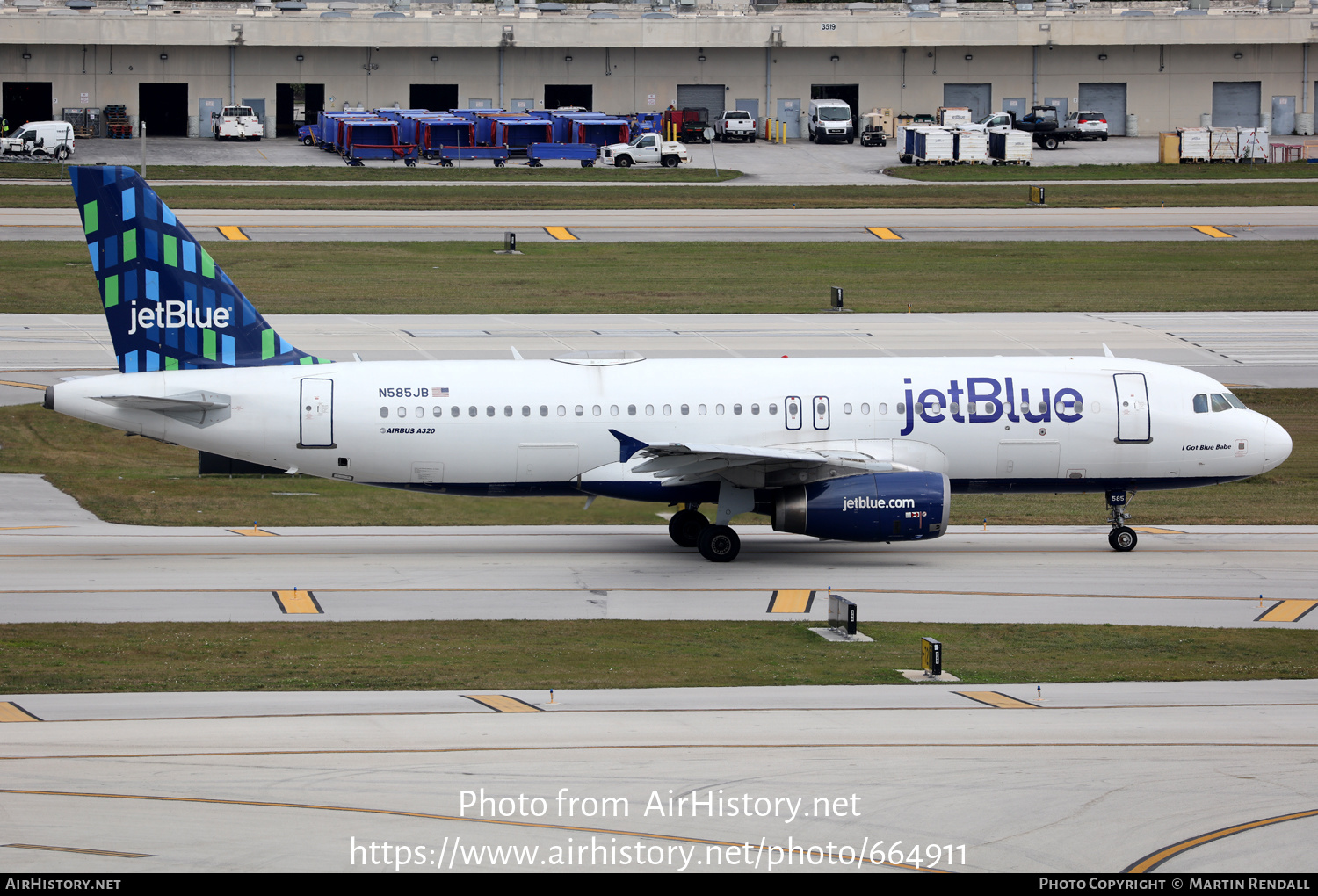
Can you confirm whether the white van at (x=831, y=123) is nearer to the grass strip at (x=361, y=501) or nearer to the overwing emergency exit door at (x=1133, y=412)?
the grass strip at (x=361, y=501)

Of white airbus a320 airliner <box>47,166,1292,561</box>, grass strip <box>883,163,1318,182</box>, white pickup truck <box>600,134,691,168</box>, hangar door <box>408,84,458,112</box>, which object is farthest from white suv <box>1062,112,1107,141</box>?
white airbus a320 airliner <box>47,166,1292,561</box>

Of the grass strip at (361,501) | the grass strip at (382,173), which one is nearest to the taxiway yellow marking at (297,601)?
the grass strip at (361,501)

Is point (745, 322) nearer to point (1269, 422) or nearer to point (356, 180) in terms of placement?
point (1269, 422)

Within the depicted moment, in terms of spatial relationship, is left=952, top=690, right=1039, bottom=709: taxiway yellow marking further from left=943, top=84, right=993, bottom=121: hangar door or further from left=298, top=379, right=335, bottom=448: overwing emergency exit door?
left=943, top=84, right=993, bottom=121: hangar door

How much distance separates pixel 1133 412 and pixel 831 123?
86.5m

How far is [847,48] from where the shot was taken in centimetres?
12312

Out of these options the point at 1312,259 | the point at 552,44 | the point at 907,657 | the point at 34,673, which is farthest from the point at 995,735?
the point at 552,44

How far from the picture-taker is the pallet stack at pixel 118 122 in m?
114

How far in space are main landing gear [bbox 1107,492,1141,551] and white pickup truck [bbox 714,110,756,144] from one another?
288 ft

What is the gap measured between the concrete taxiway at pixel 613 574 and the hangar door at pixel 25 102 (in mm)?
89534

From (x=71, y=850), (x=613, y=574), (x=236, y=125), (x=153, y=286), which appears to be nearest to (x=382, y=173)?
(x=236, y=125)

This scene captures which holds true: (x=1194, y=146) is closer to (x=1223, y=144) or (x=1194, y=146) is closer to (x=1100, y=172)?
(x=1223, y=144)

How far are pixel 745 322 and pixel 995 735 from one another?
1614 inches

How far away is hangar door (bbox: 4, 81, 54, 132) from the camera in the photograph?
382 feet
